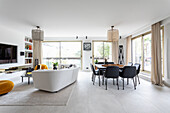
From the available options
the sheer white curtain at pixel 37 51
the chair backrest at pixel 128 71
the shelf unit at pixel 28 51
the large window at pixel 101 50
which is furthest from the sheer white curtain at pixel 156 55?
the shelf unit at pixel 28 51

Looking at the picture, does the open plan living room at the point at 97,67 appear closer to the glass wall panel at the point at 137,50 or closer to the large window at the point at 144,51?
the large window at the point at 144,51

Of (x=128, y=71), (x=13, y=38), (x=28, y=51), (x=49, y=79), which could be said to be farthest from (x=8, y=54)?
(x=128, y=71)

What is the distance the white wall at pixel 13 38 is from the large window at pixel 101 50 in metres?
4.77

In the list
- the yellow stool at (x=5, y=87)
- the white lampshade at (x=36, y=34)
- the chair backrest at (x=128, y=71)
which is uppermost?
the white lampshade at (x=36, y=34)

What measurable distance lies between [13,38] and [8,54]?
0.90 metres

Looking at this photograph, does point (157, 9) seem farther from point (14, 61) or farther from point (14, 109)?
point (14, 61)

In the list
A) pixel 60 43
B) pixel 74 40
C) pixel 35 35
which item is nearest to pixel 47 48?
pixel 60 43

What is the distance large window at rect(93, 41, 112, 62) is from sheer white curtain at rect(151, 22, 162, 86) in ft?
10.5

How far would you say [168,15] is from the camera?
313 cm

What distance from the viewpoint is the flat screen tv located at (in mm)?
4402

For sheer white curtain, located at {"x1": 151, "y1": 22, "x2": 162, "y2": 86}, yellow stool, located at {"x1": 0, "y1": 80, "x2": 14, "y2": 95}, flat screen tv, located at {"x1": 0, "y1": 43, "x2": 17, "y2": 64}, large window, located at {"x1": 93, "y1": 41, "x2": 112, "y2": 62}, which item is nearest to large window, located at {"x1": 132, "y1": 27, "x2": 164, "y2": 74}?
sheer white curtain, located at {"x1": 151, "y1": 22, "x2": 162, "y2": 86}

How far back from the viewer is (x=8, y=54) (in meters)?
4.73

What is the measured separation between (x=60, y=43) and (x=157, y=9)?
234 inches

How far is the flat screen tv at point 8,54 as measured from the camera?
440 centimetres
